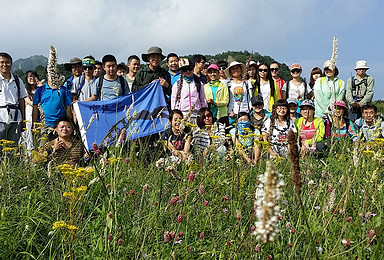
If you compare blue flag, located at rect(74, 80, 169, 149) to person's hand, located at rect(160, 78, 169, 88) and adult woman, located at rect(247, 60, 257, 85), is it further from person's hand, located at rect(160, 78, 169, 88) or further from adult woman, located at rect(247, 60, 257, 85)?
adult woman, located at rect(247, 60, 257, 85)

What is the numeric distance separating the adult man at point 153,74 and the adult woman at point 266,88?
165 centimetres

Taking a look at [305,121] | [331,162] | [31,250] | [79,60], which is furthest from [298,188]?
[79,60]

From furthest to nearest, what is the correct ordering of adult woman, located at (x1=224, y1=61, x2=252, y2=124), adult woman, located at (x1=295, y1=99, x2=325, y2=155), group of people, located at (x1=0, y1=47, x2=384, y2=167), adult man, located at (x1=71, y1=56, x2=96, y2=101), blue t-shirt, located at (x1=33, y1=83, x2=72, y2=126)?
adult man, located at (x1=71, y1=56, x2=96, y2=101), adult woman, located at (x1=224, y1=61, x2=252, y2=124), adult woman, located at (x1=295, y1=99, x2=325, y2=155), group of people, located at (x1=0, y1=47, x2=384, y2=167), blue t-shirt, located at (x1=33, y1=83, x2=72, y2=126)

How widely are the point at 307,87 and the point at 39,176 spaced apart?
6.00 meters

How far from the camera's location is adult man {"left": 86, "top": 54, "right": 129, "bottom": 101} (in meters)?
6.95

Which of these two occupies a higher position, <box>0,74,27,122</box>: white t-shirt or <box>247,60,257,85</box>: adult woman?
<box>247,60,257,85</box>: adult woman

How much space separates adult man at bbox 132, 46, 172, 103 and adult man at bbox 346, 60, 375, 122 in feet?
12.0

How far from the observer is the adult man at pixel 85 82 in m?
7.30

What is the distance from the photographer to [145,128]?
22.7ft

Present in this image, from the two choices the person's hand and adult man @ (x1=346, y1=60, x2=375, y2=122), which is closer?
the person's hand

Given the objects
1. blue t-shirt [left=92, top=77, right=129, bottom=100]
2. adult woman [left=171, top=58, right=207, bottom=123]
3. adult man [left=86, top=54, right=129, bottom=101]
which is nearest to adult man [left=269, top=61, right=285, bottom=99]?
adult woman [left=171, top=58, right=207, bottom=123]

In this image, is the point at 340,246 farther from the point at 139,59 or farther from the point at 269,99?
the point at 139,59

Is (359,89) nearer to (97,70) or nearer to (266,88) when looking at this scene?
(266,88)

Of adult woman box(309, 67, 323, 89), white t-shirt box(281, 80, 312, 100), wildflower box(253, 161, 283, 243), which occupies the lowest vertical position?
wildflower box(253, 161, 283, 243)
